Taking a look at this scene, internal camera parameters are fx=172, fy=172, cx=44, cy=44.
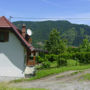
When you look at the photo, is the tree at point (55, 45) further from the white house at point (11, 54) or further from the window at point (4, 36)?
the window at point (4, 36)

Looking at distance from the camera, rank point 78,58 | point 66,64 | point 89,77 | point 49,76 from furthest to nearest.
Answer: point 78,58, point 66,64, point 49,76, point 89,77

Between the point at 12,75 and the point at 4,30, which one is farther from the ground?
the point at 4,30

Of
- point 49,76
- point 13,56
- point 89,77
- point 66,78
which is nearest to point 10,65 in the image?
point 13,56

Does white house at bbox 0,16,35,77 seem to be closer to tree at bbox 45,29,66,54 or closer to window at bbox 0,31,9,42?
window at bbox 0,31,9,42

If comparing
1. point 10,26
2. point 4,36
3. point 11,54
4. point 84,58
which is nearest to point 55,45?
point 84,58

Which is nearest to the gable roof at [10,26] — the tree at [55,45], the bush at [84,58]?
the bush at [84,58]

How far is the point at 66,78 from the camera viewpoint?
18.7m

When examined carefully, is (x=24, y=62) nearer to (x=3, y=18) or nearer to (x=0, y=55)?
(x=0, y=55)

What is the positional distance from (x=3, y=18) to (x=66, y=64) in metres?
11.5

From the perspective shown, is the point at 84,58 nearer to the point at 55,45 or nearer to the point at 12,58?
the point at 12,58

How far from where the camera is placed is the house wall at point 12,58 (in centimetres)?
2223

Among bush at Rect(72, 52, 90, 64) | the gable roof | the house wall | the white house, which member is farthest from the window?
bush at Rect(72, 52, 90, 64)

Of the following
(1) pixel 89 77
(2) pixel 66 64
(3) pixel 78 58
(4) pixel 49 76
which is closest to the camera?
(1) pixel 89 77

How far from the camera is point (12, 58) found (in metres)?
22.5
